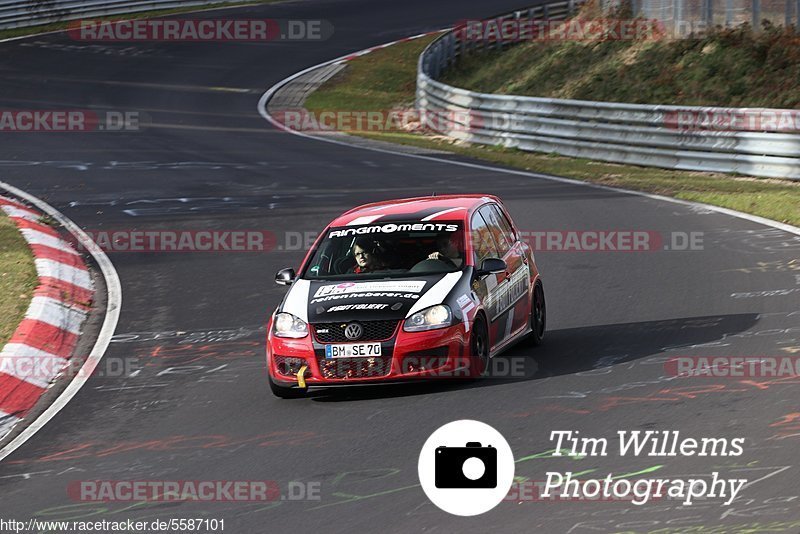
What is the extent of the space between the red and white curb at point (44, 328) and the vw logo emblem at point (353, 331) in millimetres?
2571

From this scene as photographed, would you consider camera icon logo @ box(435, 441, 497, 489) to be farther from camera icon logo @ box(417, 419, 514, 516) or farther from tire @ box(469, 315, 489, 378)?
tire @ box(469, 315, 489, 378)

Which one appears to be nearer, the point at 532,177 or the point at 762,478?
the point at 762,478

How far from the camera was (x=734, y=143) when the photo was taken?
2388 centimetres

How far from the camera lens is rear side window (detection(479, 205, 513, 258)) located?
1201cm

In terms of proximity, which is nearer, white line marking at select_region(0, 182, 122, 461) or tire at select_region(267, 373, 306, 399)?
white line marking at select_region(0, 182, 122, 461)

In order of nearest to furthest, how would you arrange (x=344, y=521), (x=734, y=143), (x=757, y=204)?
(x=344, y=521) → (x=757, y=204) → (x=734, y=143)

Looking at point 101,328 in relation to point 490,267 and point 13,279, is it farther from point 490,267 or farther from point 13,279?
point 490,267

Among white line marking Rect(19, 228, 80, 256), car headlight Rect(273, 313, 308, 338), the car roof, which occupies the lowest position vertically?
white line marking Rect(19, 228, 80, 256)

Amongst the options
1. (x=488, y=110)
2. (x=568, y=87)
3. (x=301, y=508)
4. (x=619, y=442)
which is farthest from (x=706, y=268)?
(x=568, y=87)

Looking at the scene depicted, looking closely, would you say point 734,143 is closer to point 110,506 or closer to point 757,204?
point 757,204

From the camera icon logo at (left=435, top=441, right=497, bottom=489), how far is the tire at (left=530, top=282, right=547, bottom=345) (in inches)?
141

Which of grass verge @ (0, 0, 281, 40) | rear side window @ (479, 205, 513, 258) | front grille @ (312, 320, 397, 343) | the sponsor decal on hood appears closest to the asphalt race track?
front grille @ (312, 320, 397, 343)

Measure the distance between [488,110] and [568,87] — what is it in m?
5.11

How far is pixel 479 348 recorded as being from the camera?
424 inches
